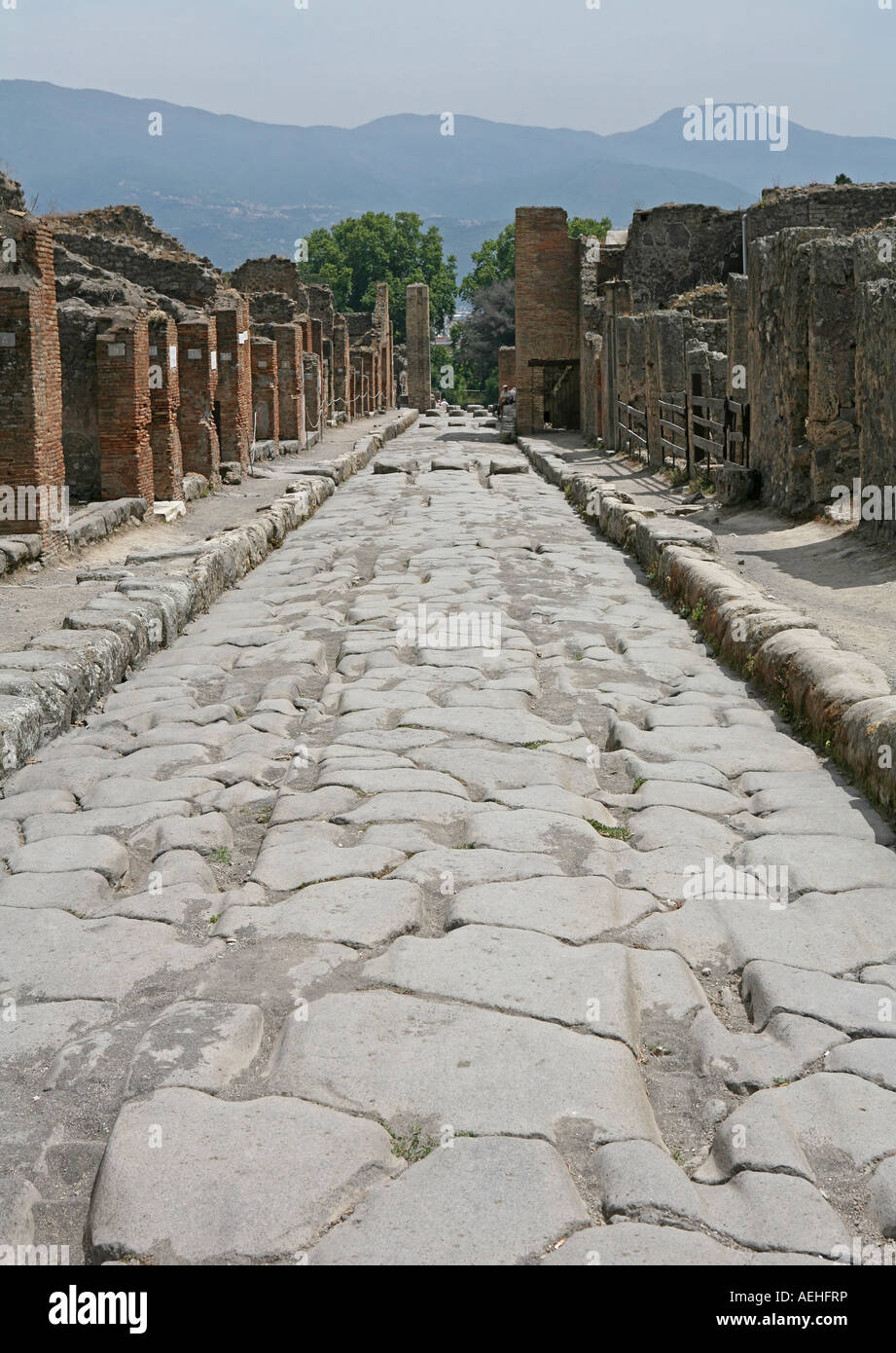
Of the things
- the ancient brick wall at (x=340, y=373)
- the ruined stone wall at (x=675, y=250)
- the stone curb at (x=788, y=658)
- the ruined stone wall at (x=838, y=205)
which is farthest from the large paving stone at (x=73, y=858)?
the ancient brick wall at (x=340, y=373)

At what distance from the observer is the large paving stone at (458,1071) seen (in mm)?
2805

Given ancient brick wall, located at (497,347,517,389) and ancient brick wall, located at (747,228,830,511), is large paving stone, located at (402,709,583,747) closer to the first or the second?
ancient brick wall, located at (747,228,830,511)

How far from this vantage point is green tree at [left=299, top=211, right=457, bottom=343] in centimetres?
8781

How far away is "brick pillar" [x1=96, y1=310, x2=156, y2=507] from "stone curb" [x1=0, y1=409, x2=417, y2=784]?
3.31 metres

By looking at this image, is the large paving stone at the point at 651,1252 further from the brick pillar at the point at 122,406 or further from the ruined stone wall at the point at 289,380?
the ruined stone wall at the point at 289,380

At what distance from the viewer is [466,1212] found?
2.47 m

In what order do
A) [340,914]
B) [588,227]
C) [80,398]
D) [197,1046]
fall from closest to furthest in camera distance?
1. [197,1046]
2. [340,914]
3. [80,398]
4. [588,227]

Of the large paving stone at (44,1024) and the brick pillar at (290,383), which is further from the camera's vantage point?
the brick pillar at (290,383)

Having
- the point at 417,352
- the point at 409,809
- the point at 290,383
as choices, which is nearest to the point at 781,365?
the point at 409,809

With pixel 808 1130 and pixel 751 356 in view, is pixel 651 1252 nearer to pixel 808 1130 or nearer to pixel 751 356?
pixel 808 1130

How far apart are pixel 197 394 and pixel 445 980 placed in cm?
1555

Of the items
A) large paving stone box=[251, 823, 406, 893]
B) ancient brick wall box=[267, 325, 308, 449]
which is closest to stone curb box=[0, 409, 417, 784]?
large paving stone box=[251, 823, 406, 893]

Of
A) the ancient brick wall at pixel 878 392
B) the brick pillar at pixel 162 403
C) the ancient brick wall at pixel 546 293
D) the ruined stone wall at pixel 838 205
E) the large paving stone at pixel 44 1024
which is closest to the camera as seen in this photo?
the large paving stone at pixel 44 1024

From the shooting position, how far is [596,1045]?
3115mm
